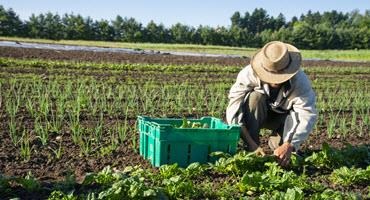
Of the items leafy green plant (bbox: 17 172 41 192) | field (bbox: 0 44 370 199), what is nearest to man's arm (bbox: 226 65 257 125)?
field (bbox: 0 44 370 199)

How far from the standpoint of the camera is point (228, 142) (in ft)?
13.1

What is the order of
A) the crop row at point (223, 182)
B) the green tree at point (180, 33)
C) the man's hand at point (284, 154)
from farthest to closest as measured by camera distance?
the green tree at point (180, 33) → the man's hand at point (284, 154) → the crop row at point (223, 182)

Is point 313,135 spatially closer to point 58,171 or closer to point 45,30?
point 58,171

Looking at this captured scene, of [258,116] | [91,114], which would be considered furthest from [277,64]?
[91,114]

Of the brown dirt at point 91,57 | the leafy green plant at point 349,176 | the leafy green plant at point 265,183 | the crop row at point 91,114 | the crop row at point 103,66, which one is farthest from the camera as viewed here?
the brown dirt at point 91,57

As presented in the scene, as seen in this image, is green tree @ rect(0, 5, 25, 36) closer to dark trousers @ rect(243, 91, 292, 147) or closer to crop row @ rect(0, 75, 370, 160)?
crop row @ rect(0, 75, 370, 160)

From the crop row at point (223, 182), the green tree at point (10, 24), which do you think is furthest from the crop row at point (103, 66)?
the green tree at point (10, 24)

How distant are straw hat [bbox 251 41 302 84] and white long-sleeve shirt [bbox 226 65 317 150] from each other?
0.15 m

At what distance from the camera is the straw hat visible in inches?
159

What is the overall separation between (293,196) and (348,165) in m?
1.47

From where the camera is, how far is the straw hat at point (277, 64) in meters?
4.03

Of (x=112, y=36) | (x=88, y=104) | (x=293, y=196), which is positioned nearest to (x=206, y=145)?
(x=293, y=196)

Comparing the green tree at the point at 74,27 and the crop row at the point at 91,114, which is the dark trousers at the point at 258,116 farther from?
the green tree at the point at 74,27

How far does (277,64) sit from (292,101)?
17.1 inches
